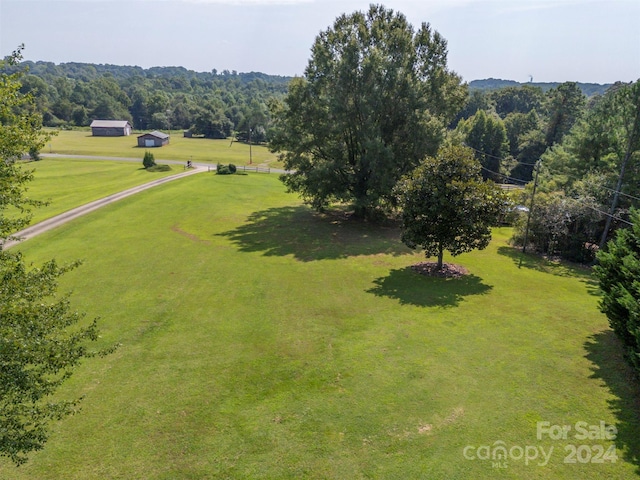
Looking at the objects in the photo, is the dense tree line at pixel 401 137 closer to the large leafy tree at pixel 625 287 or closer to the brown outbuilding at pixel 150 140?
the large leafy tree at pixel 625 287

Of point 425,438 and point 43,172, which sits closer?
point 425,438

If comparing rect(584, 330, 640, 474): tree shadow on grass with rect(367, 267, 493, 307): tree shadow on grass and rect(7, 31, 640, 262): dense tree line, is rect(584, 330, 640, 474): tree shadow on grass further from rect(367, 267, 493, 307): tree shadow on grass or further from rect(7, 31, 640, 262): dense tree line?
rect(7, 31, 640, 262): dense tree line

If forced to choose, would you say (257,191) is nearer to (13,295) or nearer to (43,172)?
(43,172)

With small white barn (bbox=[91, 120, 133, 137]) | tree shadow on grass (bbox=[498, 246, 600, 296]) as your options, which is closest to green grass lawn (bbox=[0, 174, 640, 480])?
tree shadow on grass (bbox=[498, 246, 600, 296])

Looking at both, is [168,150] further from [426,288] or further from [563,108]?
[426,288]

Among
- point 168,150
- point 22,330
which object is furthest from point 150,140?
point 22,330

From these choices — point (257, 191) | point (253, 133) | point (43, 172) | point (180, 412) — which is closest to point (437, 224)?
point (180, 412)
